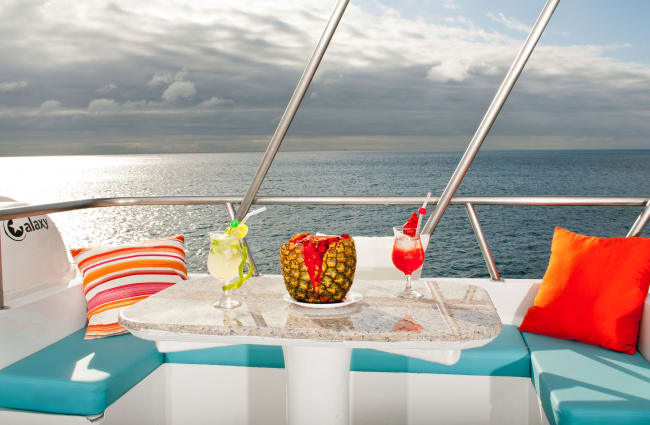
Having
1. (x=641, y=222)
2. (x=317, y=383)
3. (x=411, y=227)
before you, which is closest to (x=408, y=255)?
(x=411, y=227)

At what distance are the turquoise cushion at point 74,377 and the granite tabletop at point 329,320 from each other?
0.43 metres

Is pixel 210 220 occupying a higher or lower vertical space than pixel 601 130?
lower

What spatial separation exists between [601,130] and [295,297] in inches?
769

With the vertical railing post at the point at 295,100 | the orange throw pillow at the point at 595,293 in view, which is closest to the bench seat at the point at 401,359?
the orange throw pillow at the point at 595,293

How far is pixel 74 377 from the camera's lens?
5.38 ft

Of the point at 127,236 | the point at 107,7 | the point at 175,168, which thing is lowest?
the point at 127,236

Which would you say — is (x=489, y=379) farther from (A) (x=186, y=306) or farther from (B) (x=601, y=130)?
(B) (x=601, y=130)

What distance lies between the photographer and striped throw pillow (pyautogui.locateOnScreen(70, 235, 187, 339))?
2.03 meters

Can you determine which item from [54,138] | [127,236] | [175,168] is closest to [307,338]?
[54,138]

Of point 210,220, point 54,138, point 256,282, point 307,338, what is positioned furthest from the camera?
point 210,220

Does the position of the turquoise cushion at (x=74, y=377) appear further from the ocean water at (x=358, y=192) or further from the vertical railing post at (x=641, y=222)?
the ocean water at (x=358, y=192)

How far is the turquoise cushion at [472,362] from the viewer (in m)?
1.88

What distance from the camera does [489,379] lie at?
1920 millimetres

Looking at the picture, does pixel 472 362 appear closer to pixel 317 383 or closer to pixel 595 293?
pixel 595 293
